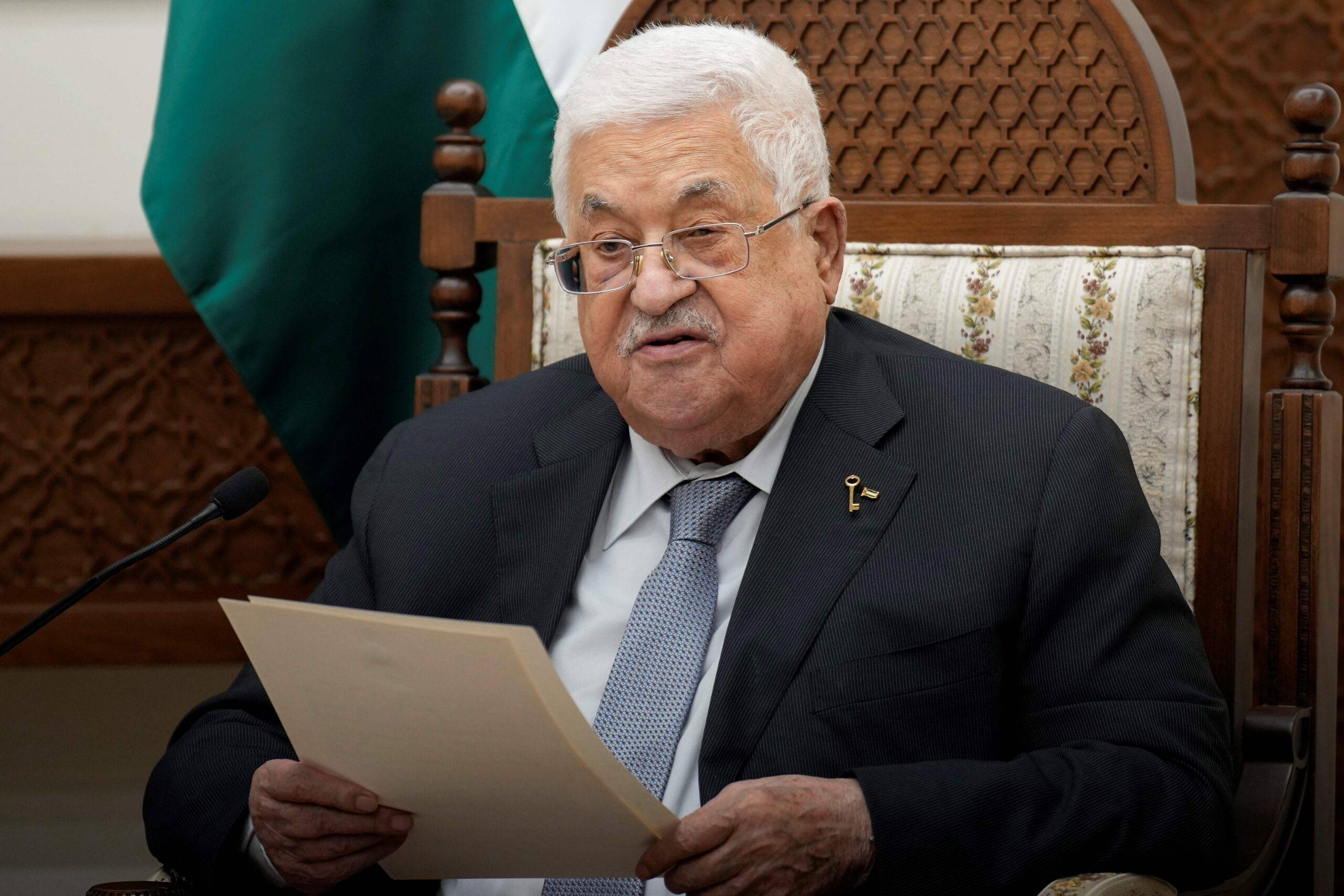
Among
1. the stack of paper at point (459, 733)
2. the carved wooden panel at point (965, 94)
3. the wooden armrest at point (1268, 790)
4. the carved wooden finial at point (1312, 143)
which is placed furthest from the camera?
the carved wooden panel at point (965, 94)

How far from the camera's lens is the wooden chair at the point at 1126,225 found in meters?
1.63

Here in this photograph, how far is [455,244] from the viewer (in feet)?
6.46

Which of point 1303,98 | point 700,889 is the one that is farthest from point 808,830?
point 1303,98

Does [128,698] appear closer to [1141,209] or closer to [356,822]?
[356,822]

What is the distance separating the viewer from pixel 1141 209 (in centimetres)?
175

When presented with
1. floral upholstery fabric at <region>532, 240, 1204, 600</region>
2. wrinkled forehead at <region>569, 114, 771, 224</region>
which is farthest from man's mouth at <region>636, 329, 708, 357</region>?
floral upholstery fabric at <region>532, 240, 1204, 600</region>

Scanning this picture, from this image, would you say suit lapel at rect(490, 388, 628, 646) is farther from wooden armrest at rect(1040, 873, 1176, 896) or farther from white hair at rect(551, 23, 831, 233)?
wooden armrest at rect(1040, 873, 1176, 896)

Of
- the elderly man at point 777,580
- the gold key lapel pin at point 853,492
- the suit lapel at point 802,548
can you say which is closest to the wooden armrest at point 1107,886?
the elderly man at point 777,580

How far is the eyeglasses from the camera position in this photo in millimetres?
1435

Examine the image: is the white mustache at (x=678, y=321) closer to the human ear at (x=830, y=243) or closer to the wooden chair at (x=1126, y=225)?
the human ear at (x=830, y=243)

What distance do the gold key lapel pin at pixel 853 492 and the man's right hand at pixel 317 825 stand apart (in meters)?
0.57

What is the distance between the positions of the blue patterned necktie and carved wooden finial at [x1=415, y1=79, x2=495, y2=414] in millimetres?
642

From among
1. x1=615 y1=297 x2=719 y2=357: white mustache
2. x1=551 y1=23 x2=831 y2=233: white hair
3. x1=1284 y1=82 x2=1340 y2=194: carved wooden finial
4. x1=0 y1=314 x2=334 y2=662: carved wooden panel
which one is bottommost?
x1=0 y1=314 x2=334 y2=662: carved wooden panel

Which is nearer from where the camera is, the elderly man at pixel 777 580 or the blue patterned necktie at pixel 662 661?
the elderly man at pixel 777 580
